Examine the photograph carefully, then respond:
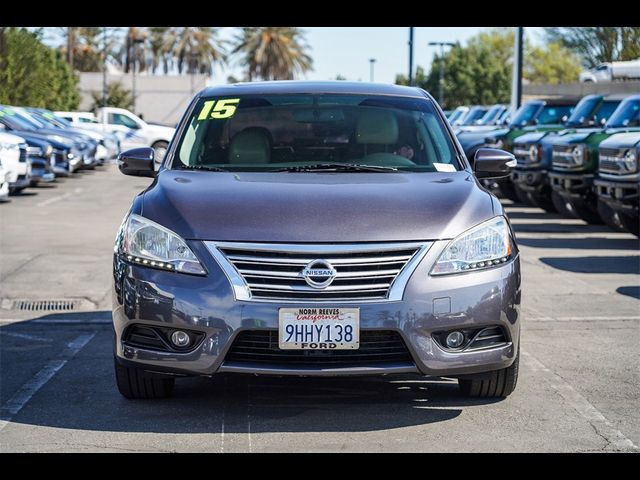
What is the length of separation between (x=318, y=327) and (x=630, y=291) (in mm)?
5601

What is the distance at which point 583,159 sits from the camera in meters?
15.9

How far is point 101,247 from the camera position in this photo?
43.8 feet

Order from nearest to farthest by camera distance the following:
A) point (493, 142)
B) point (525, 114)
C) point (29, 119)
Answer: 1. point (493, 142)
2. point (525, 114)
3. point (29, 119)

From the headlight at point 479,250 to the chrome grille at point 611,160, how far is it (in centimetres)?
829

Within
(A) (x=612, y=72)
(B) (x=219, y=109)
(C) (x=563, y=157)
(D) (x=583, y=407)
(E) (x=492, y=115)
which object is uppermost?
(B) (x=219, y=109)

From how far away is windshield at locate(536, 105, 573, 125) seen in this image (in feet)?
72.9

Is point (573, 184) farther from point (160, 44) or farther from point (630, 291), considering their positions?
point (160, 44)

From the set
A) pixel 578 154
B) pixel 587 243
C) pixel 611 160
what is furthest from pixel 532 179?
pixel 611 160

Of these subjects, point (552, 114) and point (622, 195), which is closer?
point (622, 195)

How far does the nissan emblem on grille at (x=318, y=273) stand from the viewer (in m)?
5.30

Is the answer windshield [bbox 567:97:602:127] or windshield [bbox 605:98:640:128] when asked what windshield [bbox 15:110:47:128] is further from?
windshield [bbox 605:98:640:128]

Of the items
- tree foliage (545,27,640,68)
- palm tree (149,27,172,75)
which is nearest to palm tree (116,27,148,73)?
palm tree (149,27,172,75)

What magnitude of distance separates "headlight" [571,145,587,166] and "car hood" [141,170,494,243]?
10.1 meters
